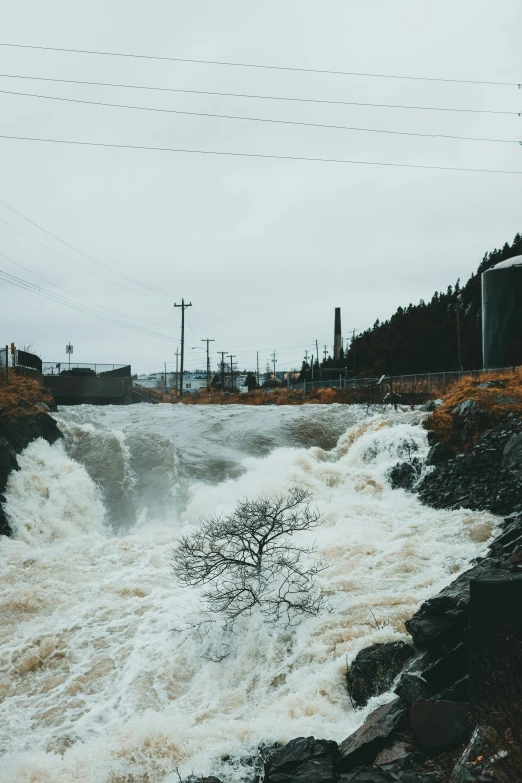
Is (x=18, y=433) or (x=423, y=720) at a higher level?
(x=18, y=433)

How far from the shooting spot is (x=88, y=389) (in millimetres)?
47000

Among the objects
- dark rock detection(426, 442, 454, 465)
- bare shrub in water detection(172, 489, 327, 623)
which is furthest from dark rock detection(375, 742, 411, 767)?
dark rock detection(426, 442, 454, 465)

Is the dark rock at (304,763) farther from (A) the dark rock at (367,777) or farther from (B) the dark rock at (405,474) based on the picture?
(B) the dark rock at (405,474)

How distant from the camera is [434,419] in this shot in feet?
75.8

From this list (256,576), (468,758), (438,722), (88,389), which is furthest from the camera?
(88,389)

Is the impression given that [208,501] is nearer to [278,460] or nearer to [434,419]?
[278,460]

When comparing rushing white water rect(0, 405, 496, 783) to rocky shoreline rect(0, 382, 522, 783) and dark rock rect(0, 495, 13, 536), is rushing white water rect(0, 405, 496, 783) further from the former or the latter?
Answer: rocky shoreline rect(0, 382, 522, 783)

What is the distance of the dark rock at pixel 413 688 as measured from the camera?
7.68 metres

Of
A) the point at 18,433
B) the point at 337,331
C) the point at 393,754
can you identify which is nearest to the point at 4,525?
the point at 18,433

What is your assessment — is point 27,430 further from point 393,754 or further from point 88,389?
point 88,389

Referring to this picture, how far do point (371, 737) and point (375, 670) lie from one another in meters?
1.72

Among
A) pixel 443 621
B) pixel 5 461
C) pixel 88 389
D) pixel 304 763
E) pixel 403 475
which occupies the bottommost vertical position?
pixel 304 763

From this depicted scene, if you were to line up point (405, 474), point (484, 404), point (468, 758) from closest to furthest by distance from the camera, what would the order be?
point (468, 758) < point (405, 474) < point (484, 404)

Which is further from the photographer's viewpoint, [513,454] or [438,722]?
[513,454]
